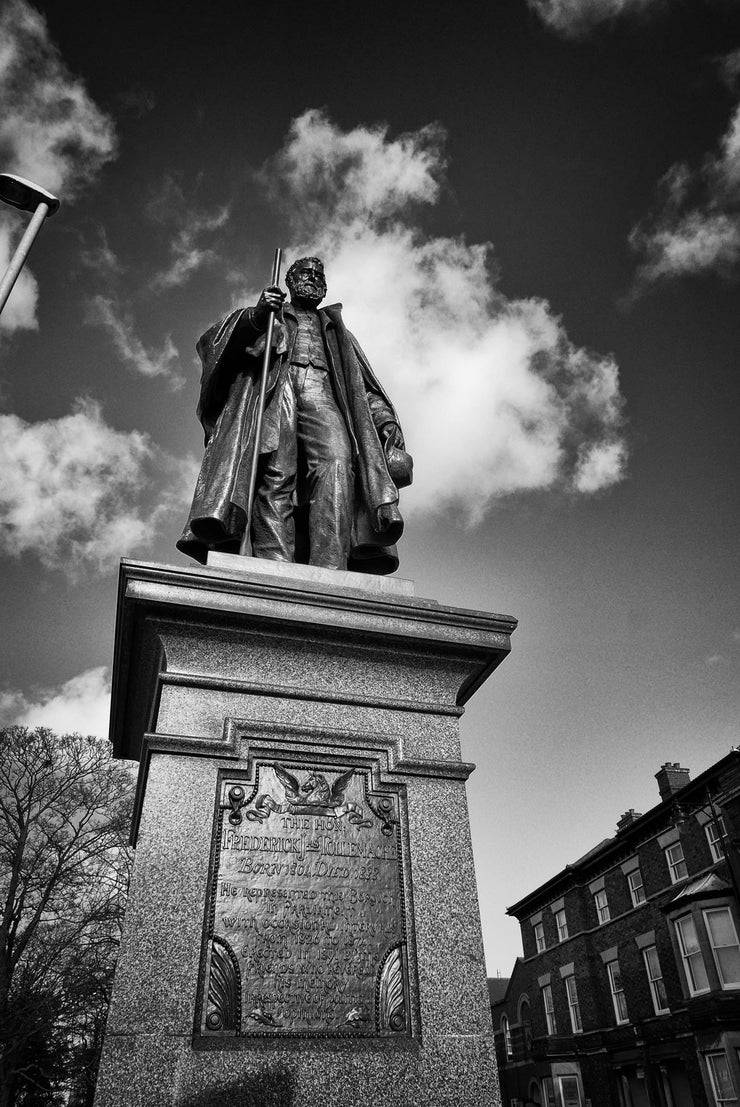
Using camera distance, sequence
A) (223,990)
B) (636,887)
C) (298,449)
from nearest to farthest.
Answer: (223,990) < (298,449) < (636,887)

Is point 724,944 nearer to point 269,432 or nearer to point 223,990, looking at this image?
point 269,432

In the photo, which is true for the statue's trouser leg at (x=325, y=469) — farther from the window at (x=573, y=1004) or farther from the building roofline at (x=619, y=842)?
the window at (x=573, y=1004)

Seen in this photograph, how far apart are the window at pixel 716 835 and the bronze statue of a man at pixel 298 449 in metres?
23.8

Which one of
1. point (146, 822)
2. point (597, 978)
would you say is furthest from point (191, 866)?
point (597, 978)

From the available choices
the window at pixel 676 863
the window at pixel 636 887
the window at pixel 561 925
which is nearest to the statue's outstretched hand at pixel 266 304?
the window at pixel 676 863

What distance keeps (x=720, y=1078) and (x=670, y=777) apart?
466 inches

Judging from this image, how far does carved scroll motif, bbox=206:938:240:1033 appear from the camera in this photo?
3102 mm

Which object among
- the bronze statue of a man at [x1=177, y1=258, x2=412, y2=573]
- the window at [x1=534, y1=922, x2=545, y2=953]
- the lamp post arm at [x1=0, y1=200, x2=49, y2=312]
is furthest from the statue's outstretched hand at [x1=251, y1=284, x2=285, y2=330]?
→ the window at [x1=534, y1=922, x2=545, y2=953]

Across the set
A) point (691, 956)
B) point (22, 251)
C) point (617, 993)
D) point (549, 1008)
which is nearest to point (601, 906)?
point (617, 993)

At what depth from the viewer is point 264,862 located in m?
3.52

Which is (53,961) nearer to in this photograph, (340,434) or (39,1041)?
(39,1041)

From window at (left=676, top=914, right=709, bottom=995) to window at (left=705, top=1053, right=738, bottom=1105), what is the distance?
5.87ft

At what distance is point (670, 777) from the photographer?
32.4 metres

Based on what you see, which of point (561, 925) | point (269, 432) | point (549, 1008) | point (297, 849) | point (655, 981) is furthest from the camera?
point (561, 925)
